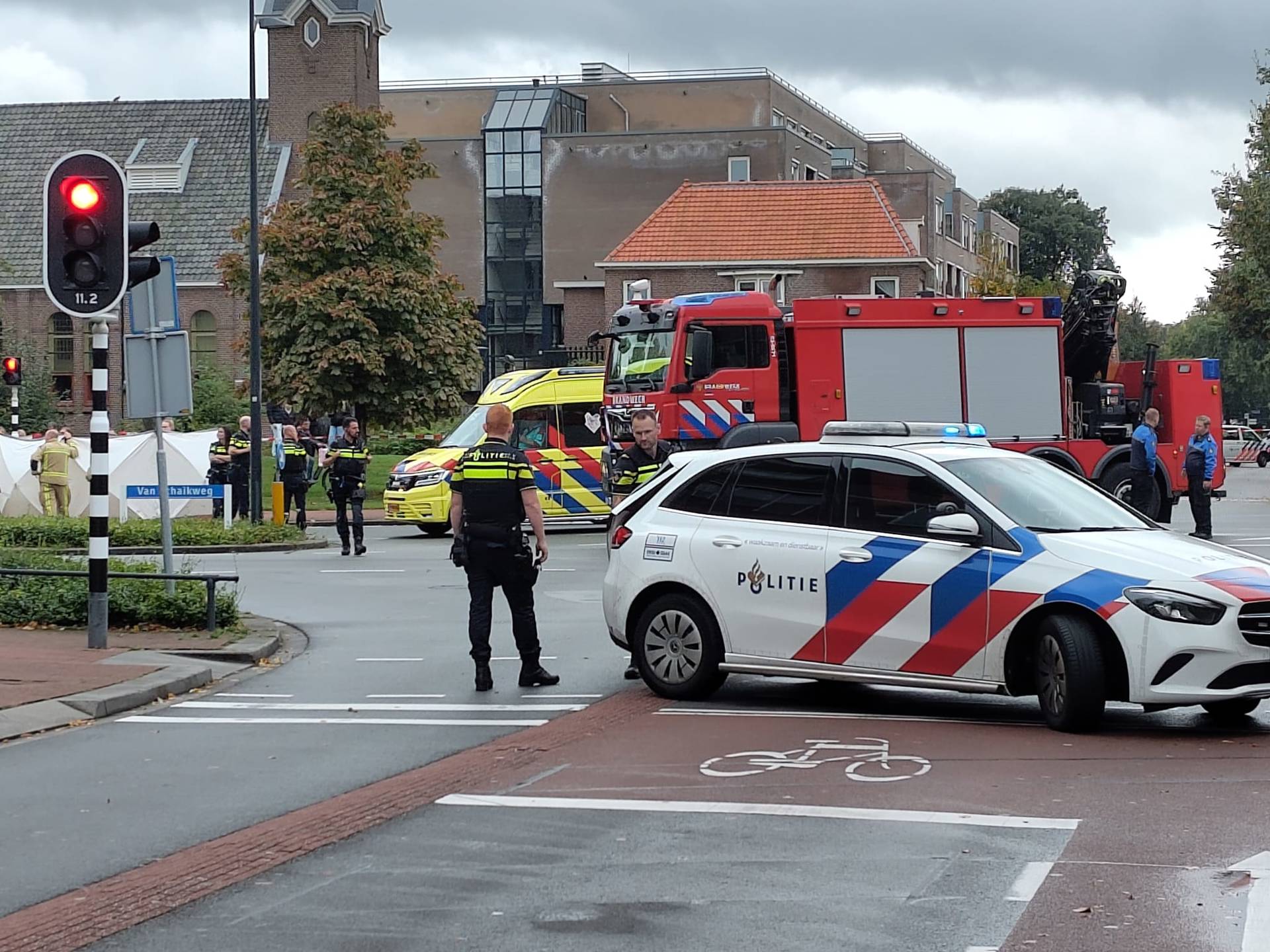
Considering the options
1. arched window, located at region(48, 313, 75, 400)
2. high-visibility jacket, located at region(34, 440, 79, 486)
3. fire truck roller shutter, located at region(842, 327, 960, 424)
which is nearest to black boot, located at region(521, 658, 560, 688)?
fire truck roller shutter, located at region(842, 327, 960, 424)

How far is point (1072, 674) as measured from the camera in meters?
9.26

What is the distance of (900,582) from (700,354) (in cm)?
1487

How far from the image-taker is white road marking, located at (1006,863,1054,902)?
19.5 ft

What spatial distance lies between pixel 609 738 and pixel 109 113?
7194cm

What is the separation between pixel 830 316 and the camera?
25484mm

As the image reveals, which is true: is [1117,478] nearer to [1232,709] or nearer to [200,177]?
[1232,709]

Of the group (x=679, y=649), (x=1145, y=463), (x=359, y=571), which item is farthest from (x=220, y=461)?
(x=679, y=649)

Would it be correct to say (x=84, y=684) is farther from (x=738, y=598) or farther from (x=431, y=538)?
(x=431, y=538)

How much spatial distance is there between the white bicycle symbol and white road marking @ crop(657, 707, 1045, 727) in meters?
0.94

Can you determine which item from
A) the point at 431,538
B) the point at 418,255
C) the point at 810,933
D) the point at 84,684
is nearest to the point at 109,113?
the point at 418,255

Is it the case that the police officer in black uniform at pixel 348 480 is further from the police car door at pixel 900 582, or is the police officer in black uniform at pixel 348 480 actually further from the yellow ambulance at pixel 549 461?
the police car door at pixel 900 582

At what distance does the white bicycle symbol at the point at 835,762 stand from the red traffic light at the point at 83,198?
6867mm

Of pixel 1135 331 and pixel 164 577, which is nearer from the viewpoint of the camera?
pixel 164 577

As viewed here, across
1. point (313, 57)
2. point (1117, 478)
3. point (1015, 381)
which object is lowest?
point (1117, 478)
